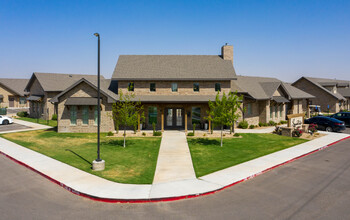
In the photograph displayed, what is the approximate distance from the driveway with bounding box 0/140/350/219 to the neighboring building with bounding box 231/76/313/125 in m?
18.0

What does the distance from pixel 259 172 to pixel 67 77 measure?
133 feet

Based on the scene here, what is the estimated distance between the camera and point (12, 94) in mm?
56969

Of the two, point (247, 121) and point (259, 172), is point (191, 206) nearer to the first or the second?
point (259, 172)

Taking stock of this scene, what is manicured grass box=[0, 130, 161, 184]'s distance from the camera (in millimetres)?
12445

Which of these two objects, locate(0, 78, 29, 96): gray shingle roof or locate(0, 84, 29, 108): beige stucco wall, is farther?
locate(0, 78, 29, 96): gray shingle roof

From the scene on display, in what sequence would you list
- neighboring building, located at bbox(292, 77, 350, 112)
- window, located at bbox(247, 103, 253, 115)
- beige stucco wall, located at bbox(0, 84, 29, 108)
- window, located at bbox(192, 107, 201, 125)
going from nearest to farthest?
window, located at bbox(192, 107, 201, 125) → window, located at bbox(247, 103, 253, 115) → neighboring building, located at bbox(292, 77, 350, 112) → beige stucco wall, located at bbox(0, 84, 29, 108)

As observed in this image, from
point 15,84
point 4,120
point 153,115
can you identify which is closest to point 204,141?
point 153,115

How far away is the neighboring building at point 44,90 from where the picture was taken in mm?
36719

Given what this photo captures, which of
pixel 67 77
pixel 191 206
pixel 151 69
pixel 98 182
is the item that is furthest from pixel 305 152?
pixel 67 77

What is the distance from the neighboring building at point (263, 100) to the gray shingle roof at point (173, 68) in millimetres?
2950

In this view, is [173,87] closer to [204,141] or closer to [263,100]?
[204,141]

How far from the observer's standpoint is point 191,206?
878 cm

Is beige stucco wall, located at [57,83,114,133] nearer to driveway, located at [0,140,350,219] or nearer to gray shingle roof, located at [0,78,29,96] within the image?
driveway, located at [0,140,350,219]

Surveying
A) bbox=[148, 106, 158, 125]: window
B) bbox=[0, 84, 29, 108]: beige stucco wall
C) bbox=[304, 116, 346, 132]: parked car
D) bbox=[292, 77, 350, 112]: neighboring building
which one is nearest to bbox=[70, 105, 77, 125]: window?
bbox=[148, 106, 158, 125]: window
